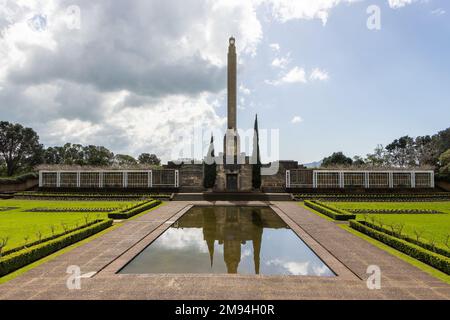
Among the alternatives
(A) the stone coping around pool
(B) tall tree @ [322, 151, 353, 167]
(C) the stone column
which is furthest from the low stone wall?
(B) tall tree @ [322, 151, 353, 167]

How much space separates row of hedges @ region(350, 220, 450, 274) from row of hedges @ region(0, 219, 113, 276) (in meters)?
14.1

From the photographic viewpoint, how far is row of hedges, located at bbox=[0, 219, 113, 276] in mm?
9648

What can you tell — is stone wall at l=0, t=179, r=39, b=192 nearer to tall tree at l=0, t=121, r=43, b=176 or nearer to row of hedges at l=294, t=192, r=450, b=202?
tall tree at l=0, t=121, r=43, b=176

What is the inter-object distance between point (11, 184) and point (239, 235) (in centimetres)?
4154

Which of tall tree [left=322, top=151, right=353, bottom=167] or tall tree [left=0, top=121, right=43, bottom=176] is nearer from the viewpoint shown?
tall tree [left=0, top=121, right=43, bottom=176]

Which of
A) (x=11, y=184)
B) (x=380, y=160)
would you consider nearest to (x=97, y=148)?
(x=11, y=184)

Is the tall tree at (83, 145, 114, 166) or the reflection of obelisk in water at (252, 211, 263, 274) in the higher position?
the tall tree at (83, 145, 114, 166)

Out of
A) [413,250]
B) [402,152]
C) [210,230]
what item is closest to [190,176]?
[210,230]

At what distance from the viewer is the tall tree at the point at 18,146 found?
2365 inches

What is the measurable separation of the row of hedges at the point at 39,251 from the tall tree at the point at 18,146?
58.2 m

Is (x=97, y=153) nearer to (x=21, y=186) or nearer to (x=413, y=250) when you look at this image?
(x=21, y=186)

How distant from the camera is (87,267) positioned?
1016cm

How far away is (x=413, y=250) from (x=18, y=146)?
71.0 m

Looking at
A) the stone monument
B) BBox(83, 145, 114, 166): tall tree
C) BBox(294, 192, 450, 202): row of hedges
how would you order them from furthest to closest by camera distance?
BBox(83, 145, 114, 166): tall tree, the stone monument, BBox(294, 192, 450, 202): row of hedges
